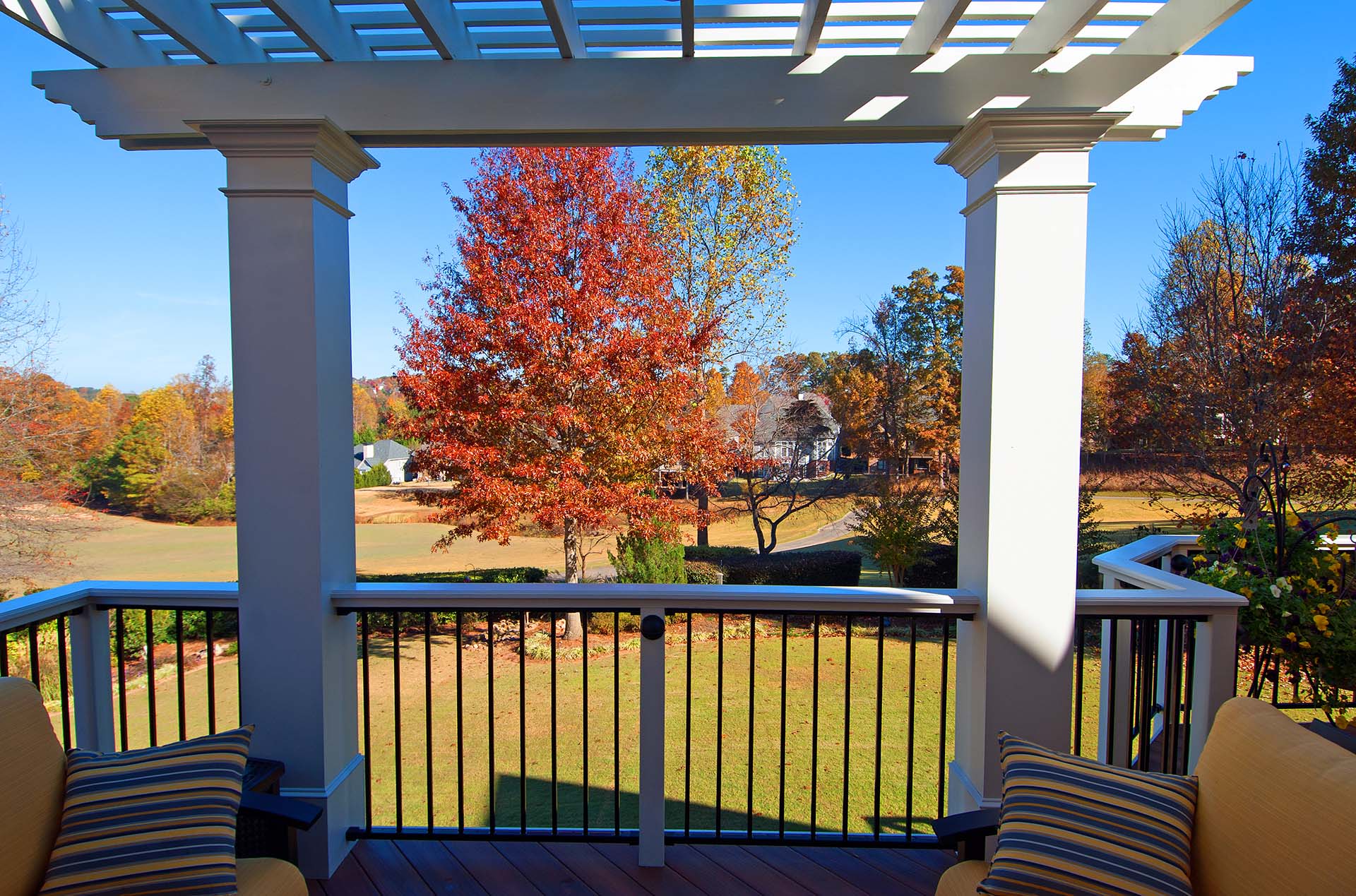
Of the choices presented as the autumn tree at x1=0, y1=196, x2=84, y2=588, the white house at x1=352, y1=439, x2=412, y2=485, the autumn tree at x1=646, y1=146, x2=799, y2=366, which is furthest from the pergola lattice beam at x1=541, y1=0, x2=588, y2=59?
the white house at x1=352, y1=439, x2=412, y2=485

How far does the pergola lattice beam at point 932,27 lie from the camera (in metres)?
1.67

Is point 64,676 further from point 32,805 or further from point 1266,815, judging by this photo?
point 1266,815

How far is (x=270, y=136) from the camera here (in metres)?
1.84

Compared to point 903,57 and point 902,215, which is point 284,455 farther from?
point 902,215

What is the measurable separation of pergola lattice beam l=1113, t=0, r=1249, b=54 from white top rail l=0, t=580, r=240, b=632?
3.27 meters

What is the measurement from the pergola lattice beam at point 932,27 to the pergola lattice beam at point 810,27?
28 cm

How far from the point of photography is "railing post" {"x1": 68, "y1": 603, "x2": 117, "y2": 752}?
2084 mm

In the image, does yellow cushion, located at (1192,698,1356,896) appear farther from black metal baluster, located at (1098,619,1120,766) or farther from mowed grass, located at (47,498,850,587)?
mowed grass, located at (47,498,850,587)

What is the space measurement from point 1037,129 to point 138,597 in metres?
3.20

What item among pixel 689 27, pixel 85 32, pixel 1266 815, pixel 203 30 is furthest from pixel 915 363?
pixel 85 32

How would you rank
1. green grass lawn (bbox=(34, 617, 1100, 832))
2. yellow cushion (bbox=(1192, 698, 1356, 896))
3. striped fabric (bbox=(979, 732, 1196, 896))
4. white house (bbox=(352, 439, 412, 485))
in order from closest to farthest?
1. yellow cushion (bbox=(1192, 698, 1356, 896))
2. striped fabric (bbox=(979, 732, 1196, 896))
3. green grass lawn (bbox=(34, 617, 1100, 832))
4. white house (bbox=(352, 439, 412, 485))

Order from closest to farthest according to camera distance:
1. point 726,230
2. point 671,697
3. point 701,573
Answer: point 671,697 → point 726,230 → point 701,573

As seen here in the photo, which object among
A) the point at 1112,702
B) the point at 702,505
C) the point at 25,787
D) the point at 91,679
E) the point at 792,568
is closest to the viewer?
the point at 25,787

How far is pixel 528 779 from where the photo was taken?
13.1 ft
